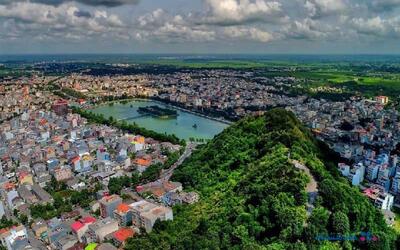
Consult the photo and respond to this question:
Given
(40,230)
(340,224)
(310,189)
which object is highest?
(310,189)

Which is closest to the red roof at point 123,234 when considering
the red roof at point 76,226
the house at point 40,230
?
the red roof at point 76,226

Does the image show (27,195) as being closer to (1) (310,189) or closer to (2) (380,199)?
(1) (310,189)

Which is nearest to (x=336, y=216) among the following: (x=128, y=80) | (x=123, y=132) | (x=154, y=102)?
(x=123, y=132)

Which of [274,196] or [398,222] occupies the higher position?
[274,196]

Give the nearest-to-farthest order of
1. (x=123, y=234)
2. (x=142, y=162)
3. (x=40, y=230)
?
(x=123, y=234)
(x=40, y=230)
(x=142, y=162)

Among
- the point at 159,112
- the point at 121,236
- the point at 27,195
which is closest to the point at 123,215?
the point at 121,236

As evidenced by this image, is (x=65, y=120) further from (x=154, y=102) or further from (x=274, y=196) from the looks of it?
(x=274, y=196)

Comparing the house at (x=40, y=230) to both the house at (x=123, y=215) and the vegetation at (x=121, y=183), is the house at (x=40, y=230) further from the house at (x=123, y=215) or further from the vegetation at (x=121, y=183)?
the vegetation at (x=121, y=183)
